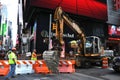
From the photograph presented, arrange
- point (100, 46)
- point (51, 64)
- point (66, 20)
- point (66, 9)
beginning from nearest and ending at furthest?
point (51, 64)
point (66, 20)
point (100, 46)
point (66, 9)

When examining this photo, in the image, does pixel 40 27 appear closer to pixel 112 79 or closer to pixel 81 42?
pixel 81 42

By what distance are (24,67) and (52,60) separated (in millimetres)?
2208

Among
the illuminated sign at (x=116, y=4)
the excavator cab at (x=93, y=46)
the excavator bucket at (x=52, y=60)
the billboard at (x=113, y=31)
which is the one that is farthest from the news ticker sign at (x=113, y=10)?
the excavator bucket at (x=52, y=60)

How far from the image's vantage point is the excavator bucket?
745 inches

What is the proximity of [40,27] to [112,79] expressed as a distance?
20064 millimetres

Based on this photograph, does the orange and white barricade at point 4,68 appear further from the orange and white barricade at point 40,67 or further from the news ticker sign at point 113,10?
the news ticker sign at point 113,10

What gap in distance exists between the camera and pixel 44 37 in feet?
113

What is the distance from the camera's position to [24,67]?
18.2 m

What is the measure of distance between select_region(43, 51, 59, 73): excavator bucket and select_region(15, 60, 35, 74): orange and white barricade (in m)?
1.23

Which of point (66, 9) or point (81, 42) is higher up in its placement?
point (66, 9)

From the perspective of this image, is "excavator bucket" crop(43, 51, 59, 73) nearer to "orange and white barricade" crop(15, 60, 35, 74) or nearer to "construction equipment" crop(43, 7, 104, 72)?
"orange and white barricade" crop(15, 60, 35, 74)

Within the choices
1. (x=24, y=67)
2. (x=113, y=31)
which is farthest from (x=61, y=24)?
(x=113, y=31)

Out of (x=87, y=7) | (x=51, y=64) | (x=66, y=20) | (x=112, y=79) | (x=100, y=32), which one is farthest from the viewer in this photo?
(x=100, y=32)

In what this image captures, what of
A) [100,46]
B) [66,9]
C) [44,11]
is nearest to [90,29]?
[66,9]
